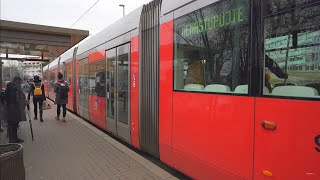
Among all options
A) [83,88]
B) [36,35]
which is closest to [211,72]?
[83,88]

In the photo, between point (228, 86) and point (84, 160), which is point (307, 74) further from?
point (84, 160)

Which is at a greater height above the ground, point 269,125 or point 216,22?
point 216,22

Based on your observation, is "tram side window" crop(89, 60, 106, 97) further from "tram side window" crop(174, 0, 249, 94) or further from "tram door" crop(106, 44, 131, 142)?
"tram side window" crop(174, 0, 249, 94)

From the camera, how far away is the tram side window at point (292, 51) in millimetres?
2672

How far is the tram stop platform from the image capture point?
16.6ft

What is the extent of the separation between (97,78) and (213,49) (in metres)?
6.10

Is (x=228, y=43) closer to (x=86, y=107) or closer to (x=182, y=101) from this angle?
(x=182, y=101)

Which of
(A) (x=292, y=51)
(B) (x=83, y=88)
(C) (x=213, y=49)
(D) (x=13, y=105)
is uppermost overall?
(C) (x=213, y=49)

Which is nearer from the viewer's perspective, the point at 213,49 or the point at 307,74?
the point at 307,74

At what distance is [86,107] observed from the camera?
36.4 ft

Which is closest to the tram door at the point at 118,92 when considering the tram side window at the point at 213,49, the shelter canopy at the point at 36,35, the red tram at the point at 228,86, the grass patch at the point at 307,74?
the red tram at the point at 228,86

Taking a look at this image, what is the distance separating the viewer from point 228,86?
358cm

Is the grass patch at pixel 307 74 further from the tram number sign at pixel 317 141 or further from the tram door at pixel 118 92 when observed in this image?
the tram door at pixel 118 92

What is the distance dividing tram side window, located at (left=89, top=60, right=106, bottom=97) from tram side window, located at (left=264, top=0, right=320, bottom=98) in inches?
240
